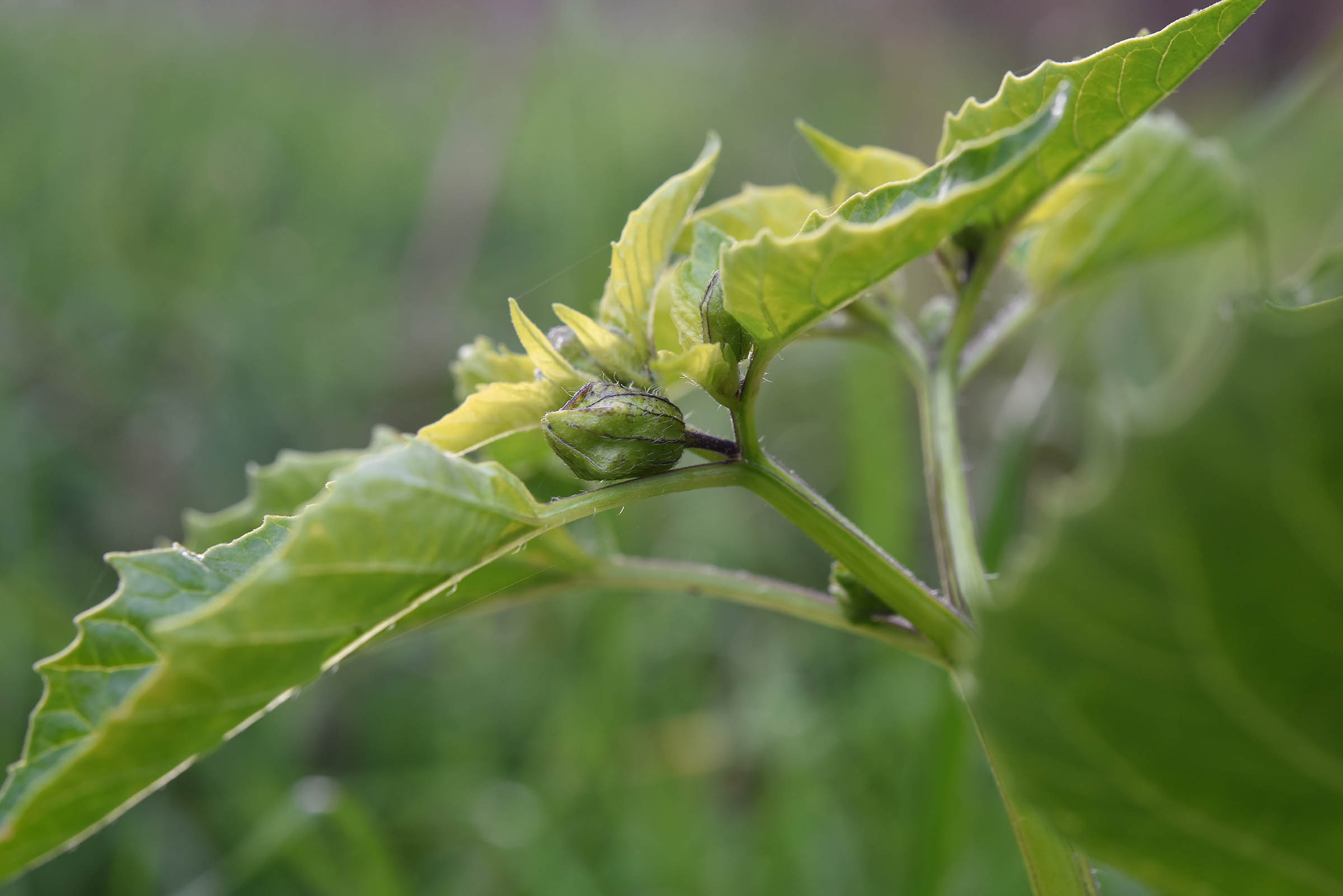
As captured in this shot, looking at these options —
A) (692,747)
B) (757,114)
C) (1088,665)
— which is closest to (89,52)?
A: (757,114)

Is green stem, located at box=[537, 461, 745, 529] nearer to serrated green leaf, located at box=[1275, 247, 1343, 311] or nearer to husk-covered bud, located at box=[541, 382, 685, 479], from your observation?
husk-covered bud, located at box=[541, 382, 685, 479]

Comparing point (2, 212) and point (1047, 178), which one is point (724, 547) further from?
point (2, 212)

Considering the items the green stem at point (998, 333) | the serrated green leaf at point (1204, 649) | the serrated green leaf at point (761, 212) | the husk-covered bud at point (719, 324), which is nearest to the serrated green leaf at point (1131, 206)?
the green stem at point (998, 333)

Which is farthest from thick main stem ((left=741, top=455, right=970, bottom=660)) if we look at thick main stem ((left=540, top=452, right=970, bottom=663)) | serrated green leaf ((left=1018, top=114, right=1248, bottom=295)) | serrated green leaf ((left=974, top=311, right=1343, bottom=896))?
serrated green leaf ((left=1018, top=114, right=1248, bottom=295))

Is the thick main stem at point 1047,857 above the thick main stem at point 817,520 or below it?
below

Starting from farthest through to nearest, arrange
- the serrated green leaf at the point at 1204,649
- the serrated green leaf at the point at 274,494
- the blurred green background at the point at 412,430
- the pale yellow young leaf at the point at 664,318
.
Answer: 1. the blurred green background at the point at 412,430
2. the serrated green leaf at the point at 274,494
3. the pale yellow young leaf at the point at 664,318
4. the serrated green leaf at the point at 1204,649

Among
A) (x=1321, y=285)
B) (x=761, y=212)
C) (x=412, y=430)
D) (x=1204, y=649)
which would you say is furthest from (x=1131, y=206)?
(x=412, y=430)

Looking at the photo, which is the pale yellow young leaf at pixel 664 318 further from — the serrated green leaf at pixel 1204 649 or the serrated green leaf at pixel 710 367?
the serrated green leaf at pixel 1204 649
